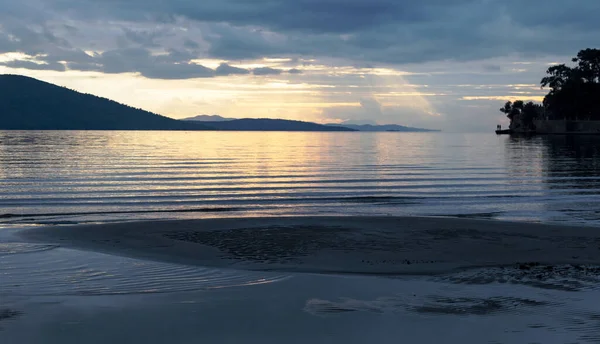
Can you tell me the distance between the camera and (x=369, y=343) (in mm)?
7570

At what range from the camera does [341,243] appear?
14555 millimetres

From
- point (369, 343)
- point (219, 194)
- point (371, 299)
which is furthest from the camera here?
point (219, 194)

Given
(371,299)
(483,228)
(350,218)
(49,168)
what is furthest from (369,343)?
(49,168)

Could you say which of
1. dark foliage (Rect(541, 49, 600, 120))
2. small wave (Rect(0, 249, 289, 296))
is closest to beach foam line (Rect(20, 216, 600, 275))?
small wave (Rect(0, 249, 289, 296))

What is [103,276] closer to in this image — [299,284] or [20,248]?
[299,284]

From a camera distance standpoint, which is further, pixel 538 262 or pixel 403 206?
pixel 403 206

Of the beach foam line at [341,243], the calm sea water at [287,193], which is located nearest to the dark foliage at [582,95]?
the calm sea water at [287,193]

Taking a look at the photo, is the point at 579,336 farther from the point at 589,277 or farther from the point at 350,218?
the point at 350,218

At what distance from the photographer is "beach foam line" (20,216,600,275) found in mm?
12422

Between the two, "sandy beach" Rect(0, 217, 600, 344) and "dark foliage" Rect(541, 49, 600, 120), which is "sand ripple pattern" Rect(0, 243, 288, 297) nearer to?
"sandy beach" Rect(0, 217, 600, 344)

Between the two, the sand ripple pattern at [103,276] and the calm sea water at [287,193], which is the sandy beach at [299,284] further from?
the calm sea water at [287,193]

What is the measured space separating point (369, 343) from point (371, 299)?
202cm

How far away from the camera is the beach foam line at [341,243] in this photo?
40.8ft

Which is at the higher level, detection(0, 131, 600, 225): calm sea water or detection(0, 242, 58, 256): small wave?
detection(0, 242, 58, 256): small wave
